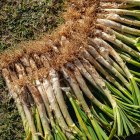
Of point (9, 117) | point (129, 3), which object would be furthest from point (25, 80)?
point (129, 3)

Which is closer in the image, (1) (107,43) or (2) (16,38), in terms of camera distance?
(1) (107,43)

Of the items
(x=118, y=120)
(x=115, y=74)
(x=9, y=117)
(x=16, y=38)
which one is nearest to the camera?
(x=118, y=120)

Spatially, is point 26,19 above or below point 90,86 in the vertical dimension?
above

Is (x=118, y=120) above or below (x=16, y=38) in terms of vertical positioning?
below

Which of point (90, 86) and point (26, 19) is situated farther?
point (26, 19)

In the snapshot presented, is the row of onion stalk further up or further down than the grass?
further down

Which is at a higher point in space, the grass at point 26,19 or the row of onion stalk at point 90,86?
the grass at point 26,19

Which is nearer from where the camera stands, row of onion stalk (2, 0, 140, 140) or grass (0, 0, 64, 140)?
row of onion stalk (2, 0, 140, 140)

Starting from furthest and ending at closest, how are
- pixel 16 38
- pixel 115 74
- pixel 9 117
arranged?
pixel 16 38, pixel 9 117, pixel 115 74

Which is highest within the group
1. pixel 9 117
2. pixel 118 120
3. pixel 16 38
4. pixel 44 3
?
pixel 44 3

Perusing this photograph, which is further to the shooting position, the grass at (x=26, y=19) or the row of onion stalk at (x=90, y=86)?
the grass at (x=26, y=19)

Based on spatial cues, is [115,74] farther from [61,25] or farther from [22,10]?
[22,10]
